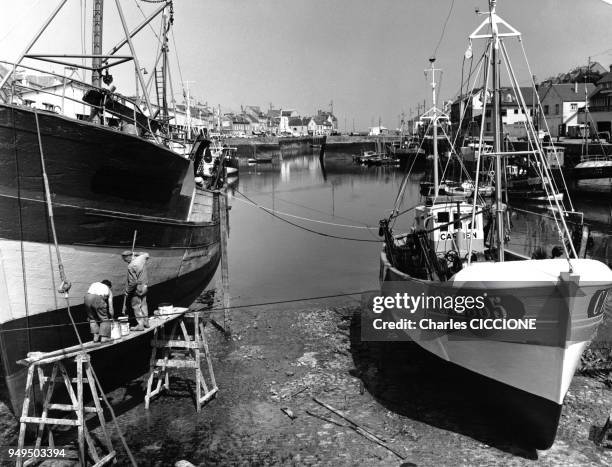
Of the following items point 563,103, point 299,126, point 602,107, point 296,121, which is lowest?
point 602,107

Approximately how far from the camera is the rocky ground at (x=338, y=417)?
8312 mm

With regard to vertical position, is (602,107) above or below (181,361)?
above

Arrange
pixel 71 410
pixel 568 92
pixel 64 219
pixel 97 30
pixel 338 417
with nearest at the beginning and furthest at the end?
pixel 71 410, pixel 338 417, pixel 64 219, pixel 97 30, pixel 568 92

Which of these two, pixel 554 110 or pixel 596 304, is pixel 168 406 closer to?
pixel 596 304

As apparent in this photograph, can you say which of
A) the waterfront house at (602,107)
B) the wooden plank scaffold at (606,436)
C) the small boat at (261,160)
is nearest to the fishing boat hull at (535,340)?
the wooden plank scaffold at (606,436)

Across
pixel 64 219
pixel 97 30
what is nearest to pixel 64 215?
pixel 64 219

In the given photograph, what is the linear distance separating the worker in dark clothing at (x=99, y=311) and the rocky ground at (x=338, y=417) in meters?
1.68

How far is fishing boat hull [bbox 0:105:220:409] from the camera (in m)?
9.28

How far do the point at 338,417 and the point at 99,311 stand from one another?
197 inches

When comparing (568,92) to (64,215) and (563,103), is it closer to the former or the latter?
(563,103)

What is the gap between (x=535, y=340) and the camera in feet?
27.8

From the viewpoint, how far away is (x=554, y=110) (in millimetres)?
67375

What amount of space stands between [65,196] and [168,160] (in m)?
3.56

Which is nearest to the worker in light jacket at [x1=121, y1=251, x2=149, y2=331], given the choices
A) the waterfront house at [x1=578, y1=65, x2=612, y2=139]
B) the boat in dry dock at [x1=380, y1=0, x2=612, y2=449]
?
the boat in dry dock at [x1=380, y1=0, x2=612, y2=449]
